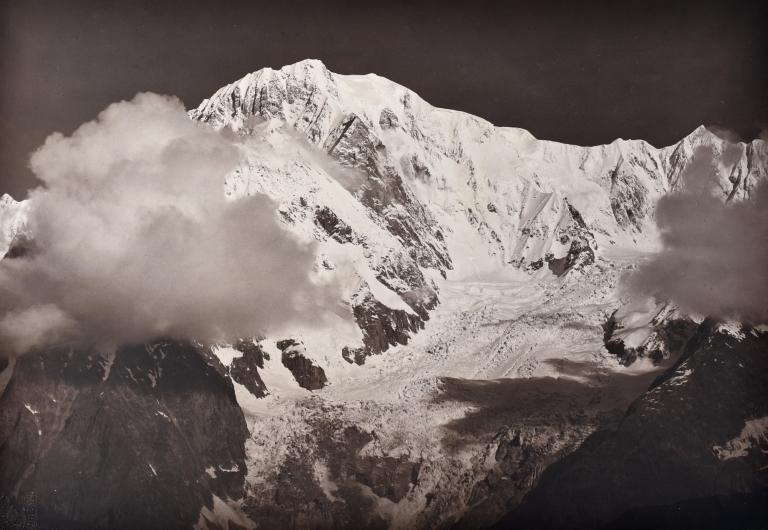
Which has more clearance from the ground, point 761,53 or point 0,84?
point 761,53

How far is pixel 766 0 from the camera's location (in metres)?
165

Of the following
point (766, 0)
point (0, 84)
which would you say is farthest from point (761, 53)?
point (0, 84)

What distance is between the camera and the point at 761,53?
169 m

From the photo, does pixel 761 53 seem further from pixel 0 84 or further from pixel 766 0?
pixel 0 84

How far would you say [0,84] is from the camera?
486 feet

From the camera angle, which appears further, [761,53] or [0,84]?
[761,53]

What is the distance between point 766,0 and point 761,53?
6.71 meters

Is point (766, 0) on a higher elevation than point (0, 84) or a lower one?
higher

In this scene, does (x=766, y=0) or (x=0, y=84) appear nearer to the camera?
(x=0, y=84)

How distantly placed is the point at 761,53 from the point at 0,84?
8473 cm

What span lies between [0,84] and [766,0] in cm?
8393
